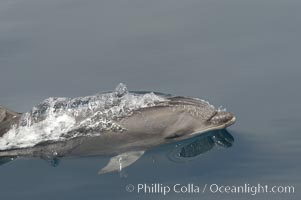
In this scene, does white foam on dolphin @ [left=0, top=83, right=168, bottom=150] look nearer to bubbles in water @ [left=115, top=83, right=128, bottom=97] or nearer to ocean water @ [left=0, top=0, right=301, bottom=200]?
bubbles in water @ [left=115, top=83, right=128, bottom=97]

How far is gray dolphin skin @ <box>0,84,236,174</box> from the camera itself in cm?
1317

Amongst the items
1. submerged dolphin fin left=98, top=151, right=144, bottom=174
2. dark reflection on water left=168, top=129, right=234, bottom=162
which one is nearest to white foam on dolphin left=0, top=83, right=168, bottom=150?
submerged dolphin fin left=98, top=151, right=144, bottom=174

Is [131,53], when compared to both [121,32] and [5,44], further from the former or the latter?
[5,44]

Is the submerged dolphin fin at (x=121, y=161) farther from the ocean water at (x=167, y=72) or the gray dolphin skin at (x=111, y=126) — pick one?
the ocean water at (x=167, y=72)

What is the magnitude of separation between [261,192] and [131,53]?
7.18 meters

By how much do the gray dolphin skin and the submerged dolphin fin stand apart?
2cm

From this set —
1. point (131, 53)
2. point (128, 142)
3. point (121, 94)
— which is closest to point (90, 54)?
point (131, 53)

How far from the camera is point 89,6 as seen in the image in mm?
21281

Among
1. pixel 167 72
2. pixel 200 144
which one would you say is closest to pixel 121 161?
pixel 200 144

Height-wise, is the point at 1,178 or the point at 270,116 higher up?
the point at 270,116

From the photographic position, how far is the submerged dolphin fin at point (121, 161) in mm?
12180

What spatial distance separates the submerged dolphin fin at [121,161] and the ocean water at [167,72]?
0.48 feet

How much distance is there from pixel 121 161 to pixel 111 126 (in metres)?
0.99

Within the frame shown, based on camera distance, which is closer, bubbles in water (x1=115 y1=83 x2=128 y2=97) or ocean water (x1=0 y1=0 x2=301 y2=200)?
ocean water (x1=0 y1=0 x2=301 y2=200)
